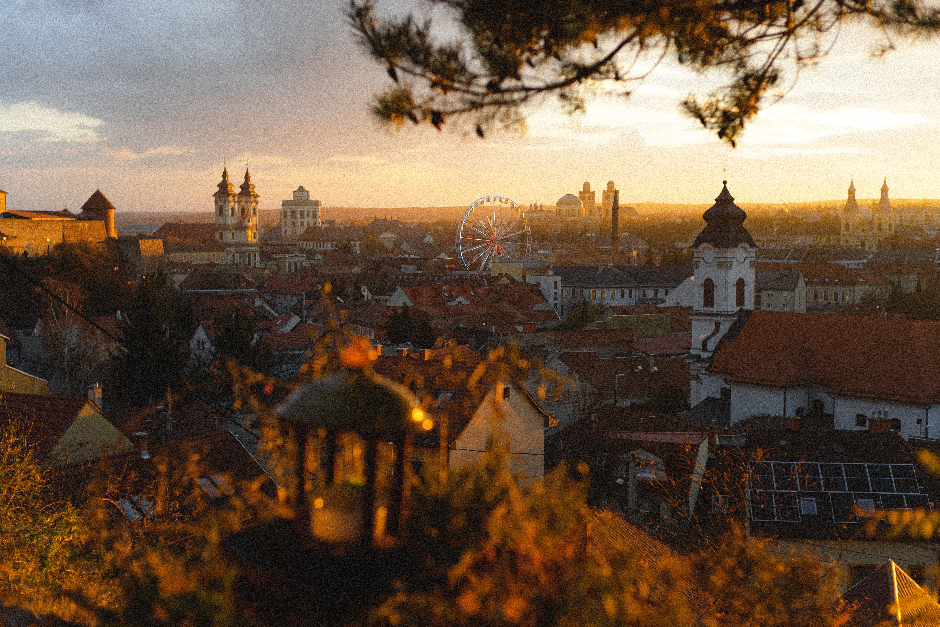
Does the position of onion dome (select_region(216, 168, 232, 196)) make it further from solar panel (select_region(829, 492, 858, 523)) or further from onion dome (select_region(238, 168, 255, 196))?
solar panel (select_region(829, 492, 858, 523))

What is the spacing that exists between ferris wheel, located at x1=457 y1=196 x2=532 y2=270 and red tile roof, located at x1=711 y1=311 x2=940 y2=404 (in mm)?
53111

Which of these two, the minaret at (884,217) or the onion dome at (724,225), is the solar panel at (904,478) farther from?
the minaret at (884,217)

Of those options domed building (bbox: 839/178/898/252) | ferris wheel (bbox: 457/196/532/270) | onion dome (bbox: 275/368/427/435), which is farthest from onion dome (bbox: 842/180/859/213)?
onion dome (bbox: 275/368/427/435)

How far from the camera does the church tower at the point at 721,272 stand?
29.7m

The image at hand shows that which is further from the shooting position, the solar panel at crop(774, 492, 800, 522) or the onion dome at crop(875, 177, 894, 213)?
the onion dome at crop(875, 177, 894, 213)

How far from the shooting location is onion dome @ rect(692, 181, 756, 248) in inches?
1182

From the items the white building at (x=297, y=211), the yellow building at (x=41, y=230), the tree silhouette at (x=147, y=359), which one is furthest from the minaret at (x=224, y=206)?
the tree silhouette at (x=147, y=359)

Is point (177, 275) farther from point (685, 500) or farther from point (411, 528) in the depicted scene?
point (411, 528)

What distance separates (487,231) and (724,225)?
49810 mm

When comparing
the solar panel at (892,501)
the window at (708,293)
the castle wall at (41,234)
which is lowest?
the solar panel at (892,501)

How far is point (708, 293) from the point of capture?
30.4 metres

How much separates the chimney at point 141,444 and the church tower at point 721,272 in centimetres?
1955

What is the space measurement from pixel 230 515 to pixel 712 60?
13.4ft

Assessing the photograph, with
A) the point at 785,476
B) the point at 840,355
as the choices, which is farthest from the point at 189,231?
the point at 785,476
